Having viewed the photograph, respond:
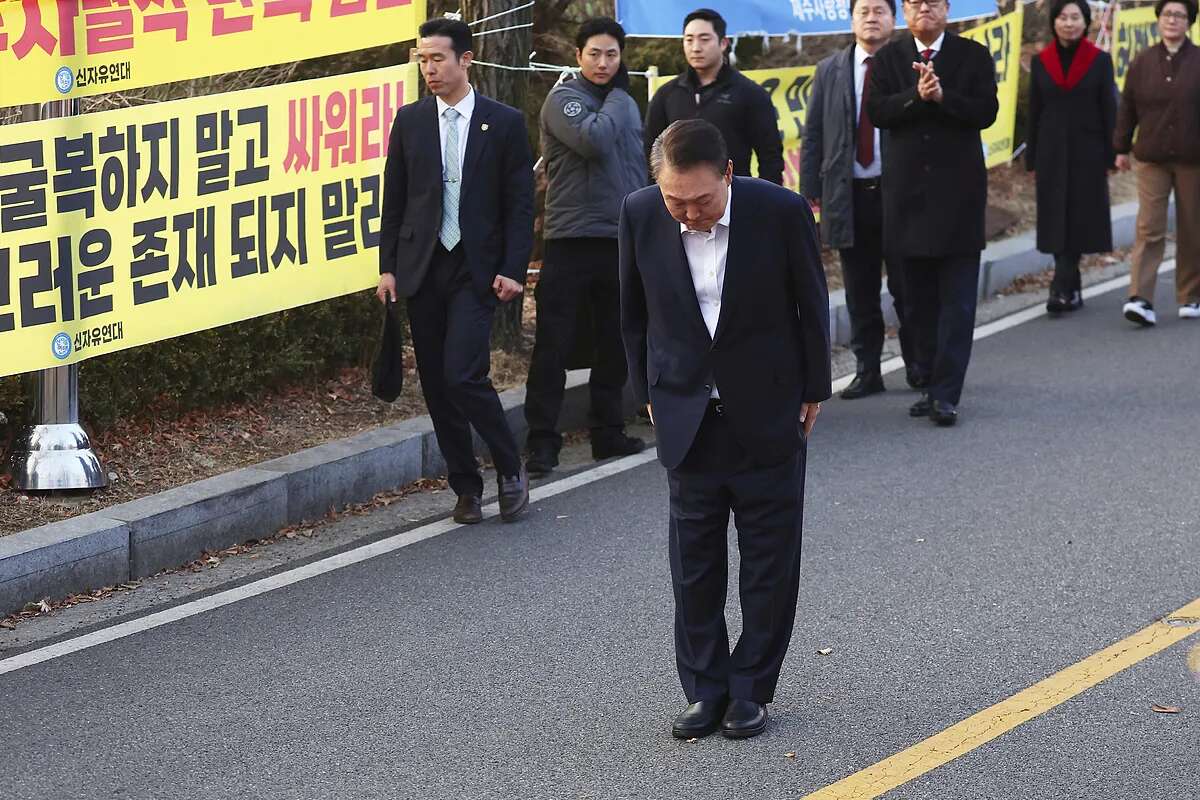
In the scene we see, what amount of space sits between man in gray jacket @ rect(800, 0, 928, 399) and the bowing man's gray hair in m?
4.62

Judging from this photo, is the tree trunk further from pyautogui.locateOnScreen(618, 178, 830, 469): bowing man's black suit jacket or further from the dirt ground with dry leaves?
pyautogui.locateOnScreen(618, 178, 830, 469): bowing man's black suit jacket

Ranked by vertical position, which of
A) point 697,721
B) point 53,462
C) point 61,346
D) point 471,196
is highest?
point 471,196

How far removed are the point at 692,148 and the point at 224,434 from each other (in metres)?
3.82

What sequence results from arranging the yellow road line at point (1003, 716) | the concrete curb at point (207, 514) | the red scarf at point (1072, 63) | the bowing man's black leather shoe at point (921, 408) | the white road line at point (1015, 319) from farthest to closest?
1. the red scarf at point (1072, 63)
2. the white road line at point (1015, 319)
3. the bowing man's black leather shoe at point (921, 408)
4. the concrete curb at point (207, 514)
5. the yellow road line at point (1003, 716)

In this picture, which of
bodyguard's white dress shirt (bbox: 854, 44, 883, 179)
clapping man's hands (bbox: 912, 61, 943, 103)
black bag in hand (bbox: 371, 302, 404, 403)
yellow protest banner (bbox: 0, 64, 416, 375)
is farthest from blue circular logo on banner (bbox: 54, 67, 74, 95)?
bodyguard's white dress shirt (bbox: 854, 44, 883, 179)

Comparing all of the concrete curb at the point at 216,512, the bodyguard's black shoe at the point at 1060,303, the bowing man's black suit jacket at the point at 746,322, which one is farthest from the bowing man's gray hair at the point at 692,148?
the bodyguard's black shoe at the point at 1060,303

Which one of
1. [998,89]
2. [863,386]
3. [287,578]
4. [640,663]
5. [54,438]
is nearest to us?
[640,663]

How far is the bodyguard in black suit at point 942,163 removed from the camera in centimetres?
873

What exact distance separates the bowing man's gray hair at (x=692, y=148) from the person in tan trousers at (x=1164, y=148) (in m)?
6.74

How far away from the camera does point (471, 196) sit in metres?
7.29

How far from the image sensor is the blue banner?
33.8 feet

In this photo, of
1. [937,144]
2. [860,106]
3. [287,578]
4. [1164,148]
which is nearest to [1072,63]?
[1164,148]

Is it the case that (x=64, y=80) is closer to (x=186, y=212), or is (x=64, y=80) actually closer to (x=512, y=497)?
(x=186, y=212)

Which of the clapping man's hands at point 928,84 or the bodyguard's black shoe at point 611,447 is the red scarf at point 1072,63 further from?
the bodyguard's black shoe at point 611,447
